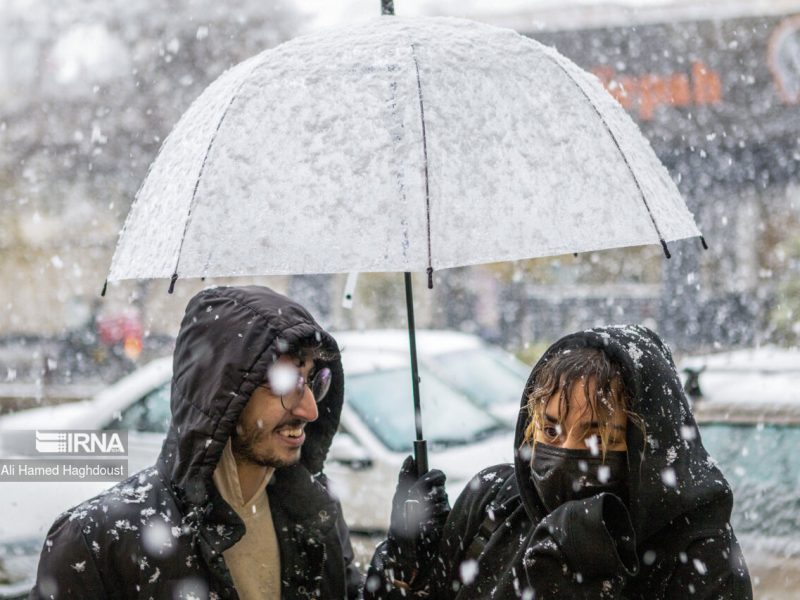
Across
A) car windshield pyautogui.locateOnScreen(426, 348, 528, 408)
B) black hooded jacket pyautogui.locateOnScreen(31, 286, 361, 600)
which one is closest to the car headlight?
black hooded jacket pyautogui.locateOnScreen(31, 286, 361, 600)

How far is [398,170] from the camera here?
7.82 feet

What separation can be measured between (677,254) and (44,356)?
12.7 meters

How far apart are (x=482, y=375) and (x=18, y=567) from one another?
12.1ft

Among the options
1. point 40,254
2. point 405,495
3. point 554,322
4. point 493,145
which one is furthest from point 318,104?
point 40,254

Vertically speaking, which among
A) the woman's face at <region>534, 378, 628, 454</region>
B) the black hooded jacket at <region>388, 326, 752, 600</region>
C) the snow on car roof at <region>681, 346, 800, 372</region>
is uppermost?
the woman's face at <region>534, 378, 628, 454</region>

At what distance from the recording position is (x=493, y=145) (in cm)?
243

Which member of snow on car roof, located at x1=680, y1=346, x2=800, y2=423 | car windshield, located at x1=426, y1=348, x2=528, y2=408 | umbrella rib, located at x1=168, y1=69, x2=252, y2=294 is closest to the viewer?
umbrella rib, located at x1=168, y1=69, x2=252, y2=294

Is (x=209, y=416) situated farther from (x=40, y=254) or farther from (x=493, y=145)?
(x=40, y=254)

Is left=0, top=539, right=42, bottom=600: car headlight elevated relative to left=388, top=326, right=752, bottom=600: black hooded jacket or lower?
lower

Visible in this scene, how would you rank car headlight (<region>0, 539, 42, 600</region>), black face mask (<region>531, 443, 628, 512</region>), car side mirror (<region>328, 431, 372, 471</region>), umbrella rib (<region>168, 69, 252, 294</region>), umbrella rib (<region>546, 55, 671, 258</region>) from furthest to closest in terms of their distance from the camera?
1. car side mirror (<region>328, 431, 372, 471</region>)
2. car headlight (<region>0, 539, 42, 600</region>)
3. umbrella rib (<region>546, 55, 671, 258</region>)
4. umbrella rib (<region>168, 69, 252, 294</region>)
5. black face mask (<region>531, 443, 628, 512</region>)

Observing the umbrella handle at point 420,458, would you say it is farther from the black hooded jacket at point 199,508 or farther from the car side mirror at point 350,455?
the car side mirror at point 350,455

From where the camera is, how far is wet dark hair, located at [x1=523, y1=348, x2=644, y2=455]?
90.5 inches

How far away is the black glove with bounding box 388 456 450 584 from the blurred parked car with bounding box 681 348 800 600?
2567 millimetres

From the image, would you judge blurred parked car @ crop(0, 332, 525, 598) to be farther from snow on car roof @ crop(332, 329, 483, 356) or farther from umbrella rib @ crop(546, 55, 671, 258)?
umbrella rib @ crop(546, 55, 671, 258)
